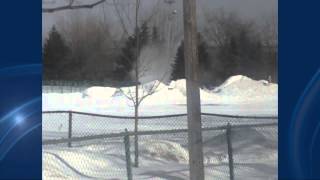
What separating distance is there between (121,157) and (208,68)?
3.08ft

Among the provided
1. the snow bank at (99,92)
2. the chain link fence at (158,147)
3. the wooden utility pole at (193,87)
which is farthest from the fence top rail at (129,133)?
the snow bank at (99,92)

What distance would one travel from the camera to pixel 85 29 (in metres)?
3.68

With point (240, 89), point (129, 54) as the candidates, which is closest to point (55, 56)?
point (129, 54)

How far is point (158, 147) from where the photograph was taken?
3801mm

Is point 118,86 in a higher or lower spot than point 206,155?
higher

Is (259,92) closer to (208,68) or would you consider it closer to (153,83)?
(208,68)

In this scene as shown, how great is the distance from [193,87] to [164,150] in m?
0.57

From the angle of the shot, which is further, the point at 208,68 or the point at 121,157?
the point at 121,157

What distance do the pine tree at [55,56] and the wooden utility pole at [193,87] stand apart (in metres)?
0.82

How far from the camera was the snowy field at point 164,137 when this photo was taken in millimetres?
3555
